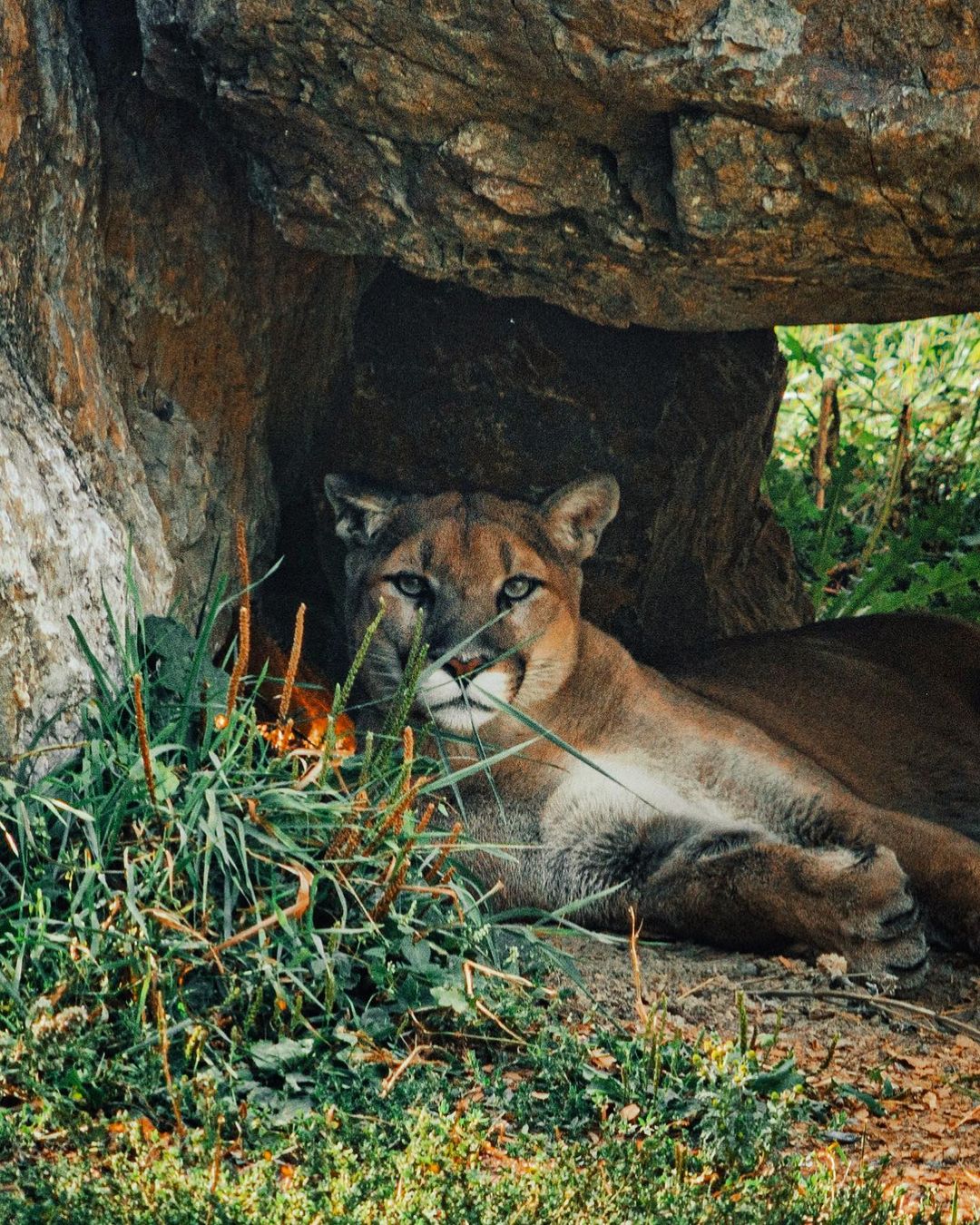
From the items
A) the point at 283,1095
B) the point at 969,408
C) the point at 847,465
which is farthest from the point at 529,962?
the point at 969,408

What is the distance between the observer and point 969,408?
8.98 m

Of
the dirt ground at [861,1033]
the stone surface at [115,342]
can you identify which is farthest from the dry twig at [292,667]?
the dirt ground at [861,1033]

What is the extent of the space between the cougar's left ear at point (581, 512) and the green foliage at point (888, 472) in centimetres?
233

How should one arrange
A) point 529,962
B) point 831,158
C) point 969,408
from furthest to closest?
point 969,408, point 831,158, point 529,962

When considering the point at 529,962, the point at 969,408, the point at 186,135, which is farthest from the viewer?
the point at 969,408

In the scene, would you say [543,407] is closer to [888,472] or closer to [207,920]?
[888,472]

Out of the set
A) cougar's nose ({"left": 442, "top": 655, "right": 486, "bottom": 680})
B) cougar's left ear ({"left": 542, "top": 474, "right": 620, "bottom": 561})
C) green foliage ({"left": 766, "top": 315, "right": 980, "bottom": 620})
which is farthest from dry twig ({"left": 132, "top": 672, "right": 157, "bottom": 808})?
green foliage ({"left": 766, "top": 315, "right": 980, "bottom": 620})

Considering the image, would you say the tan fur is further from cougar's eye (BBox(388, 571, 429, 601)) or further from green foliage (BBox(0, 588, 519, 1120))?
green foliage (BBox(0, 588, 519, 1120))

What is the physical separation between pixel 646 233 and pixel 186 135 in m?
1.61

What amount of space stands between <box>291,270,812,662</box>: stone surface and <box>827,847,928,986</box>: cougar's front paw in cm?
214

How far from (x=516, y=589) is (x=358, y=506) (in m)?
0.69

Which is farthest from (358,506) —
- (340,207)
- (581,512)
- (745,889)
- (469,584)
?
(745,889)

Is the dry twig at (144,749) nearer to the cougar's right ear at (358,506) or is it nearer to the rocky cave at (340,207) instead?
the rocky cave at (340,207)

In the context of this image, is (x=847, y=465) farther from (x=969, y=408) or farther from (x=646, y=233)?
(x=646, y=233)
